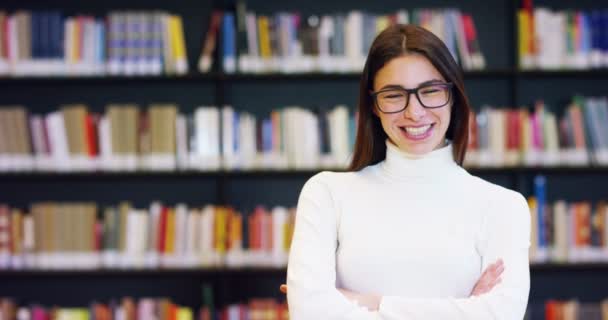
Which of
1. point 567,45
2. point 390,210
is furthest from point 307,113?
point 390,210

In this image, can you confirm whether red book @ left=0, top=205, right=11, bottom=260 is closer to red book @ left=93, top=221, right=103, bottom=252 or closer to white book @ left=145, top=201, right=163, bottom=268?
red book @ left=93, top=221, right=103, bottom=252

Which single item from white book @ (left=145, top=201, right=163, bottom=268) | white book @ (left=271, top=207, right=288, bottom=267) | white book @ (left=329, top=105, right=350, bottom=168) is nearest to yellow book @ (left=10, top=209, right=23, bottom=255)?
white book @ (left=145, top=201, right=163, bottom=268)

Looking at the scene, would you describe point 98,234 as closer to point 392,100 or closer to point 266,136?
point 266,136

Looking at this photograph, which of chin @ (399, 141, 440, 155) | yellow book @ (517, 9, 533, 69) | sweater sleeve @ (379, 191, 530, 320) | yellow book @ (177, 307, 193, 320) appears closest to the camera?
sweater sleeve @ (379, 191, 530, 320)

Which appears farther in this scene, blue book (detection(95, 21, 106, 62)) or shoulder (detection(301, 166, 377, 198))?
blue book (detection(95, 21, 106, 62))

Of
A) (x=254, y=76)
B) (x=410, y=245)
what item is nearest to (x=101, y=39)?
(x=254, y=76)

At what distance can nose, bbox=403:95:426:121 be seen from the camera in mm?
1534

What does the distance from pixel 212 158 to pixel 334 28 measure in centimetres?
84

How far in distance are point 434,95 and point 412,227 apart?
0.96ft

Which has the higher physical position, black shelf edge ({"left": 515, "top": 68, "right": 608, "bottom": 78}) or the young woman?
black shelf edge ({"left": 515, "top": 68, "right": 608, "bottom": 78})

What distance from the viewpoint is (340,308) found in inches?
60.0

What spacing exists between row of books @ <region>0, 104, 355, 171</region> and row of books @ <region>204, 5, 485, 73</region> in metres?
0.24

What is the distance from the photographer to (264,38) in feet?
11.2

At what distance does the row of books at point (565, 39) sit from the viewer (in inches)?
134
